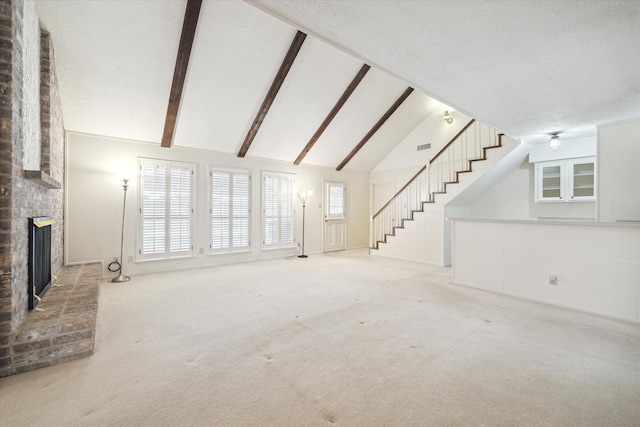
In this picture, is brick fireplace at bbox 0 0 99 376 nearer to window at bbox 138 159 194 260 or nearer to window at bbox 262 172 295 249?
window at bbox 138 159 194 260

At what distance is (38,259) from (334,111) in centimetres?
551

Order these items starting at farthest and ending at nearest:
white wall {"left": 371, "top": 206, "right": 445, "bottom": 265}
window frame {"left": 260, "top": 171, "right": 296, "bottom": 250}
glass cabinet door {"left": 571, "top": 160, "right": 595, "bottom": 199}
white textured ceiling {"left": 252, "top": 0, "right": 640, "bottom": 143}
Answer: window frame {"left": 260, "top": 171, "right": 296, "bottom": 250}
white wall {"left": 371, "top": 206, "right": 445, "bottom": 265}
glass cabinet door {"left": 571, "top": 160, "right": 595, "bottom": 199}
white textured ceiling {"left": 252, "top": 0, "right": 640, "bottom": 143}

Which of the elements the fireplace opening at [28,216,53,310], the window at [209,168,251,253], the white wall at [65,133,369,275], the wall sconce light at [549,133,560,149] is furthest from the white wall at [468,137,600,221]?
the fireplace opening at [28,216,53,310]

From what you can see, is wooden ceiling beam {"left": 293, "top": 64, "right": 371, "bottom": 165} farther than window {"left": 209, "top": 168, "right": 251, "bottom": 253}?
No

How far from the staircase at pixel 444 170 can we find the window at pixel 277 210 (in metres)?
2.77

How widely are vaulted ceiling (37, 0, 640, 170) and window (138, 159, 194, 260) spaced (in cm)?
65

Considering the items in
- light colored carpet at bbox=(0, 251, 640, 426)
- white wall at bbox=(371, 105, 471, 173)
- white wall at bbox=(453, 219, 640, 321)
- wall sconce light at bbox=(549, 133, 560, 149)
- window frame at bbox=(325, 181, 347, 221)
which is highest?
white wall at bbox=(371, 105, 471, 173)

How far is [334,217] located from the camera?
8.50 meters

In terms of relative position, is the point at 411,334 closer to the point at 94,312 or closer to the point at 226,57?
the point at 94,312

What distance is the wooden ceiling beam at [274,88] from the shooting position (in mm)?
4469

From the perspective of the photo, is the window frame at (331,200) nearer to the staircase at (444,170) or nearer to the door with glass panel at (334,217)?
the door with glass panel at (334,217)

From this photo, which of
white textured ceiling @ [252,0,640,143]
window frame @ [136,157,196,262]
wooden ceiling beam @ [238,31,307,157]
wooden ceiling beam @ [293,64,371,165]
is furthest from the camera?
wooden ceiling beam @ [293,64,371,165]

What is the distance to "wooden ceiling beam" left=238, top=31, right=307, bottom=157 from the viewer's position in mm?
4469

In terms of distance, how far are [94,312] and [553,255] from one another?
5563mm
